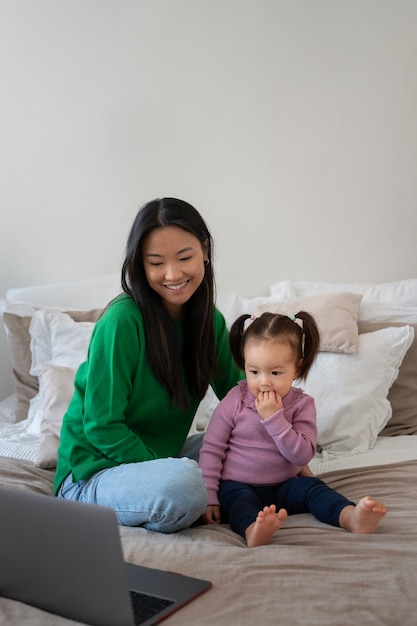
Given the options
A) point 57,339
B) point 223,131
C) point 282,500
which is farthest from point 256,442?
point 223,131

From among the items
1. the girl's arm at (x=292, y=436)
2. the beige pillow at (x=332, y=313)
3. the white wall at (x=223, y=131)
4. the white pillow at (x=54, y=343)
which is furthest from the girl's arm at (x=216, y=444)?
the white wall at (x=223, y=131)

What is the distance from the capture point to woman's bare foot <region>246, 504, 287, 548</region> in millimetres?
1533

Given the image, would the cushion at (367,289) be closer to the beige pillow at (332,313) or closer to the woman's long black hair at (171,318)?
the beige pillow at (332,313)

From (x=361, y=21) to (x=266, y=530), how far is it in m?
1.95

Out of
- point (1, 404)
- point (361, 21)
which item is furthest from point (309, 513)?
point (361, 21)

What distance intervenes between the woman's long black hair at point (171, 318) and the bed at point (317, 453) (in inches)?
15.0

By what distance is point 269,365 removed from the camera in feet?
6.03

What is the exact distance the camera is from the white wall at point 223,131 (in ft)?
9.19

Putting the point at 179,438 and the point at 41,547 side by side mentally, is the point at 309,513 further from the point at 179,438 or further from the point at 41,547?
the point at 41,547

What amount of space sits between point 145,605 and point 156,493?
16.3 inches

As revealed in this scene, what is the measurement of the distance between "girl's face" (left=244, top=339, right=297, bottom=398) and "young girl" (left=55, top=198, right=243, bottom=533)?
0.15m

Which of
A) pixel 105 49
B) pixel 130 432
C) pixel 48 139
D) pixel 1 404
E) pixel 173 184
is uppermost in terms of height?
pixel 105 49

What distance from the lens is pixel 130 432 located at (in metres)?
1.79

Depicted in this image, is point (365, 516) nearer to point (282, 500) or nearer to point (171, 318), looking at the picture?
point (282, 500)
